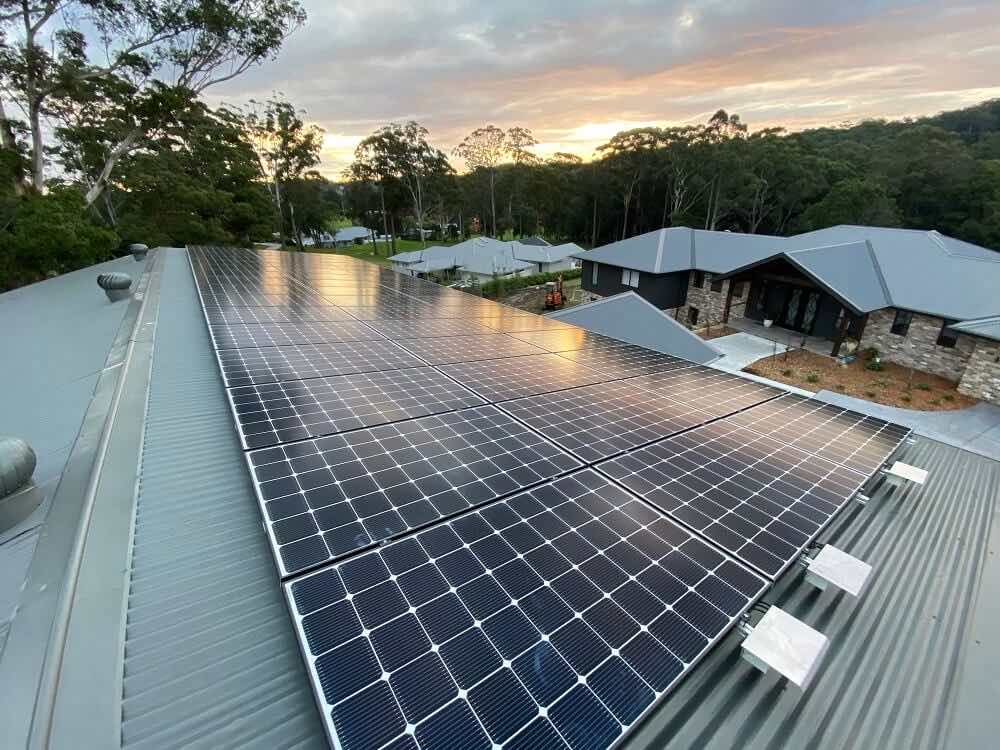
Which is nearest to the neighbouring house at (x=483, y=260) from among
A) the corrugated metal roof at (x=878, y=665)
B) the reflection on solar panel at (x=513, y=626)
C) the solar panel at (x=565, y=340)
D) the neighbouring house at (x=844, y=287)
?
the neighbouring house at (x=844, y=287)

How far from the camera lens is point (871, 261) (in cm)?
2292

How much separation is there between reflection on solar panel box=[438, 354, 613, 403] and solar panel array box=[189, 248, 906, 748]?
77mm

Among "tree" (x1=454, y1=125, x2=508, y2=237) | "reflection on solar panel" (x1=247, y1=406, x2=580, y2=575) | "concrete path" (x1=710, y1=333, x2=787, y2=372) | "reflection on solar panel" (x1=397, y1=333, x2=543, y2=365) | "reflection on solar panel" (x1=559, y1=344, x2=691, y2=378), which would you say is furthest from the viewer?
"tree" (x1=454, y1=125, x2=508, y2=237)

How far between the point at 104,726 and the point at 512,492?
3.48 meters

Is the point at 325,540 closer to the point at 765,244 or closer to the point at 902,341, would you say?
the point at 902,341

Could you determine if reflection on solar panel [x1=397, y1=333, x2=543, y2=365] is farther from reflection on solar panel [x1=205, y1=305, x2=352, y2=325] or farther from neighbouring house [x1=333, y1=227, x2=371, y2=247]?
neighbouring house [x1=333, y1=227, x2=371, y2=247]

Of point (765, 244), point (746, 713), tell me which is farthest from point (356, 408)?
point (765, 244)

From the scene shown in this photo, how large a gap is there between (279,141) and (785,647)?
5951cm

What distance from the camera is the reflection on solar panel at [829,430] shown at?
6.33m

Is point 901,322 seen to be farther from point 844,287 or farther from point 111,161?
point 111,161

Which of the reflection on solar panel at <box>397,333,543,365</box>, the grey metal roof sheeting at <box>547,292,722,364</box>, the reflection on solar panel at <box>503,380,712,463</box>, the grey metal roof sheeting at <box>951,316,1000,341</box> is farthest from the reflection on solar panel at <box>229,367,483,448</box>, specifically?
the grey metal roof sheeting at <box>951,316,1000,341</box>

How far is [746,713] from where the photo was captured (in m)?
3.11

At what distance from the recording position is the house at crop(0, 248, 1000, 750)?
8.64 ft

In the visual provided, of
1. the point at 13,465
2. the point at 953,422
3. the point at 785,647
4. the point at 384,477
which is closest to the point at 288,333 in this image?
the point at 13,465
